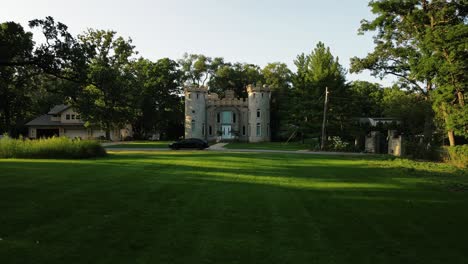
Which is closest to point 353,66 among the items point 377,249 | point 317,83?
point 317,83

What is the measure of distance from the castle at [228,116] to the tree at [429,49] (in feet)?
67.8

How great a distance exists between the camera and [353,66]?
46.0 metres

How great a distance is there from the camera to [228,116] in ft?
215

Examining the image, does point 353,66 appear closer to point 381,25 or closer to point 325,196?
point 381,25

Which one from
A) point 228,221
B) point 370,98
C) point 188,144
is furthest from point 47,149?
point 370,98

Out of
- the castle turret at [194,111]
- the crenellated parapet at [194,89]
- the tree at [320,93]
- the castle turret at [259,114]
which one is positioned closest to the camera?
the tree at [320,93]

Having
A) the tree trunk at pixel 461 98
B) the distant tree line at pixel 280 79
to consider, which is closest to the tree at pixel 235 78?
the distant tree line at pixel 280 79

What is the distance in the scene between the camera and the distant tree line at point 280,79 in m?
17.1

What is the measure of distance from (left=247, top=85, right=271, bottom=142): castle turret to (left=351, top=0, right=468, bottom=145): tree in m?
20.3

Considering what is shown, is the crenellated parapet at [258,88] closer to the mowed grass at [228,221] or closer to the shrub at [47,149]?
the shrub at [47,149]

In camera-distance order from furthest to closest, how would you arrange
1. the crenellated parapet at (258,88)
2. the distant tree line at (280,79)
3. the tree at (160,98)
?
the tree at (160,98), the crenellated parapet at (258,88), the distant tree line at (280,79)

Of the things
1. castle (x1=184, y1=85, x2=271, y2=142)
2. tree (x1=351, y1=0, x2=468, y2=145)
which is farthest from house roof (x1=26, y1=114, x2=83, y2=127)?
tree (x1=351, y1=0, x2=468, y2=145)

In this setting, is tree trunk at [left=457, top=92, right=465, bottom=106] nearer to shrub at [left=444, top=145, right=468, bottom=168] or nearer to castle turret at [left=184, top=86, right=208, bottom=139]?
shrub at [left=444, top=145, right=468, bottom=168]

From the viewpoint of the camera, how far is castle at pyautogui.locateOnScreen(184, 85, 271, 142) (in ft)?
206
